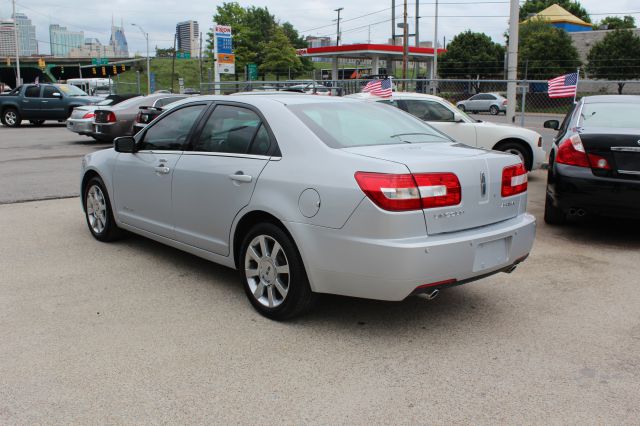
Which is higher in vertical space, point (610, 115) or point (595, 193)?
point (610, 115)

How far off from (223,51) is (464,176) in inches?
1261

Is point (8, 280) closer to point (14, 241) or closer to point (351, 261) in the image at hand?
point (14, 241)

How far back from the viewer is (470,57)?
56.0 metres

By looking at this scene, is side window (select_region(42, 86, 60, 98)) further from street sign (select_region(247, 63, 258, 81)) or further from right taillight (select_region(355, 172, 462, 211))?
street sign (select_region(247, 63, 258, 81))

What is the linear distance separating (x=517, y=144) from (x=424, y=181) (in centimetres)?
826

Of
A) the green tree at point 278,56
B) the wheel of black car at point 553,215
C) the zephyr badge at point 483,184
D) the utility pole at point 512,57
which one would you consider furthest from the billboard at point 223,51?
the green tree at point 278,56

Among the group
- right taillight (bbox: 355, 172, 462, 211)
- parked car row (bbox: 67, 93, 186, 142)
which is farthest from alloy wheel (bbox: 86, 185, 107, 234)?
parked car row (bbox: 67, 93, 186, 142)

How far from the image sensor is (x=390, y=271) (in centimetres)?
364

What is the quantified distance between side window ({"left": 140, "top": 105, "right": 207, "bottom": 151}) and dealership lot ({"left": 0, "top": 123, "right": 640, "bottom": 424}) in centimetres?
114

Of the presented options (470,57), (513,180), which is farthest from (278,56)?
(513,180)

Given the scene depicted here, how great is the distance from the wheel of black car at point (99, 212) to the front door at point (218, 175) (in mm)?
1506

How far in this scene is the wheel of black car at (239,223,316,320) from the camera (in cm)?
403

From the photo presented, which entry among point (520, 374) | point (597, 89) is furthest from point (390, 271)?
point (597, 89)

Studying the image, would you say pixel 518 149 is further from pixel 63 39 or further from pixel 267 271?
pixel 63 39
